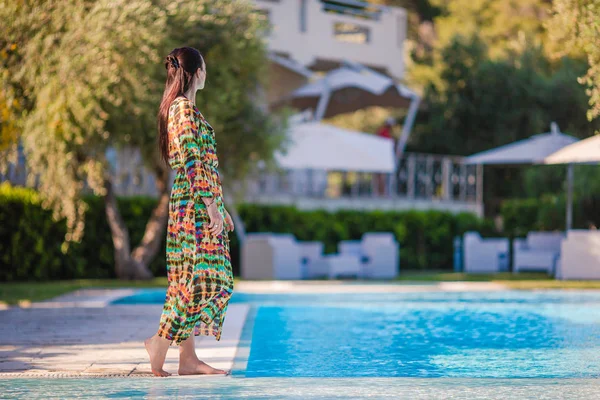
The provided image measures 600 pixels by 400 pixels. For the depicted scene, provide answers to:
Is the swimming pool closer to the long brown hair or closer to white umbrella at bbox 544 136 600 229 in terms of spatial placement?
the long brown hair

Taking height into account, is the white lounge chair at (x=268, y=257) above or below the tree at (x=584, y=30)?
below

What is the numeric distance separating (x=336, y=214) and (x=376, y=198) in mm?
3641

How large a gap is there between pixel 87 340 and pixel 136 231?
1033 centimetres

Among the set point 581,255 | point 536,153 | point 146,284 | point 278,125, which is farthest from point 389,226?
point 146,284

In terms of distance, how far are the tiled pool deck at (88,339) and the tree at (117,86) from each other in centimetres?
238

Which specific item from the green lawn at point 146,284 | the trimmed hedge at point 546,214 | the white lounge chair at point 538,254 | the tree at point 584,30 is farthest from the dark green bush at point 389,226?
the tree at point 584,30

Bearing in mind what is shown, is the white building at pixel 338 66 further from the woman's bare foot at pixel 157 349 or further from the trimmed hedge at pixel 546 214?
the woman's bare foot at pixel 157 349

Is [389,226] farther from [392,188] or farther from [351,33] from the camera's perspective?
[351,33]

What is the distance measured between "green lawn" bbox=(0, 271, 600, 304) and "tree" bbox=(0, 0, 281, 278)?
75 centimetres

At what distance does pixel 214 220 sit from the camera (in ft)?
18.0

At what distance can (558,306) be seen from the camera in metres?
11.9

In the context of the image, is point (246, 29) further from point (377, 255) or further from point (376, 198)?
point (376, 198)

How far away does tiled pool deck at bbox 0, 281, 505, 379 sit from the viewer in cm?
614

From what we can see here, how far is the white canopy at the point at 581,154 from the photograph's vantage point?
1581 cm
